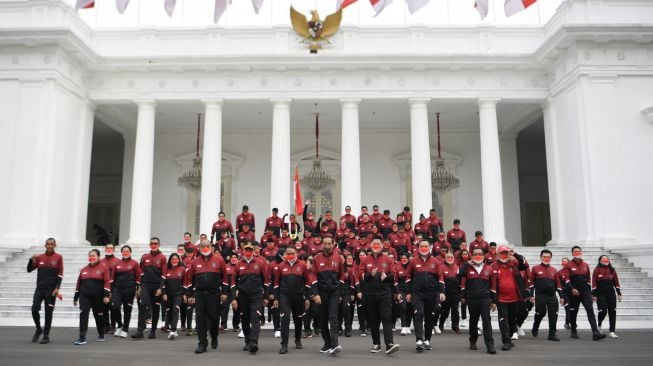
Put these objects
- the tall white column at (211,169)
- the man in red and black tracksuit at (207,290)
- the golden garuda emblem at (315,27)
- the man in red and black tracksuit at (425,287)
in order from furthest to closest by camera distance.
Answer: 1. the golden garuda emblem at (315,27)
2. the tall white column at (211,169)
3. the man in red and black tracksuit at (425,287)
4. the man in red and black tracksuit at (207,290)

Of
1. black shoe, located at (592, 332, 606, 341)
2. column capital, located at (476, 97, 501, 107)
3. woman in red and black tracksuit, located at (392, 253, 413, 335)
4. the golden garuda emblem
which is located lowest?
black shoe, located at (592, 332, 606, 341)

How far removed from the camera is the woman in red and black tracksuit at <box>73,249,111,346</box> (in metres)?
8.95

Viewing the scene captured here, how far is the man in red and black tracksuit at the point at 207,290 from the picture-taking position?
26.4 ft

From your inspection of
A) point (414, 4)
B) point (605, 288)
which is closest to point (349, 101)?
point (414, 4)

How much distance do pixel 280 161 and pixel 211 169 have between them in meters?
2.45

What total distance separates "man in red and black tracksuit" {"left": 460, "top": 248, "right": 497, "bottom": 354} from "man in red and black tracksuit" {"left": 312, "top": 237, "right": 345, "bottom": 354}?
2007 millimetres

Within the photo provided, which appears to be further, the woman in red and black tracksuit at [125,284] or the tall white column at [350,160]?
the tall white column at [350,160]

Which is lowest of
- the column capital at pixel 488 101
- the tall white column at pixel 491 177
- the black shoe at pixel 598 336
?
the black shoe at pixel 598 336

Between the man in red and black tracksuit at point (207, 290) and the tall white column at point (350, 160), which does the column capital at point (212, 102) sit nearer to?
the tall white column at point (350, 160)

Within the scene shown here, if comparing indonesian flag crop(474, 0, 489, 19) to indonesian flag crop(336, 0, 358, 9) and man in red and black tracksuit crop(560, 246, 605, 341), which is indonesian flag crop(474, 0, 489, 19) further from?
man in red and black tracksuit crop(560, 246, 605, 341)

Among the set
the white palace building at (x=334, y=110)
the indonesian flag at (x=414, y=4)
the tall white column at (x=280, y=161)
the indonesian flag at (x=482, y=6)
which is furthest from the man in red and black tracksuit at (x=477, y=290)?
the indonesian flag at (x=482, y=6)

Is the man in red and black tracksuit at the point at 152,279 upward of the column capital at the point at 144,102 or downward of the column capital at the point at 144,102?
downward

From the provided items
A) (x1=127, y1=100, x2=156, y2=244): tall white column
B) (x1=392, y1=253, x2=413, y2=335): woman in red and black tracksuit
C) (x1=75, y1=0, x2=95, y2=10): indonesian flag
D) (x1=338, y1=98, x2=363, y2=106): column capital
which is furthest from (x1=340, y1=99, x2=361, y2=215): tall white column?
(x1=75, y1=0, x2=95, y2=10): indonesian flag

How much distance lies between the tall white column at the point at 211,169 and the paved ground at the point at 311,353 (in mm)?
8754
